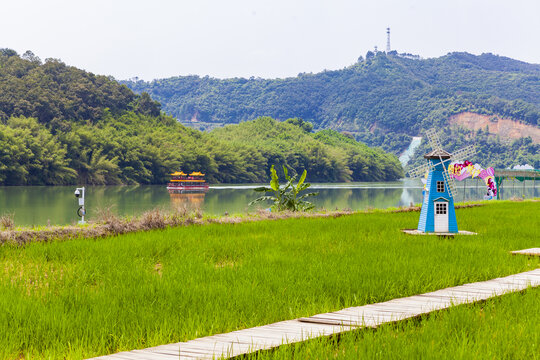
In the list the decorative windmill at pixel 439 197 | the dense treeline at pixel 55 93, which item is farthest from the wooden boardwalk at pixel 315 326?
the dense treeline at pixel 55 93

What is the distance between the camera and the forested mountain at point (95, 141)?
53906 millimetres

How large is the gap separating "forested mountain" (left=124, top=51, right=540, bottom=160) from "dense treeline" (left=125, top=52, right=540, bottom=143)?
223 millimetres

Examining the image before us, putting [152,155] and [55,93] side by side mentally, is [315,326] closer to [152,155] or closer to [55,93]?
[152,155]

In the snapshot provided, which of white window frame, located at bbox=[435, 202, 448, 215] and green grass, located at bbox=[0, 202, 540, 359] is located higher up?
white window frame, located at bbox=[435, 202, 448, 215]

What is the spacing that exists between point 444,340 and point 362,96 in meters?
154

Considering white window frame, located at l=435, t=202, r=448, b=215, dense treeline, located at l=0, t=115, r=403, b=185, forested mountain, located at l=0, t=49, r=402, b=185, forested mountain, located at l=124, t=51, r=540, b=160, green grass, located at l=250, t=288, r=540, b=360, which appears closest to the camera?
green grass, located at l=250, t=288, r=540, b=360

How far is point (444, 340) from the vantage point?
371 cm

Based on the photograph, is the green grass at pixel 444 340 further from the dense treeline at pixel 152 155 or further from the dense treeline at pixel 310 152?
the dense treeline at pixel 310 152

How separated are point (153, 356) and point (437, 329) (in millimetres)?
1836

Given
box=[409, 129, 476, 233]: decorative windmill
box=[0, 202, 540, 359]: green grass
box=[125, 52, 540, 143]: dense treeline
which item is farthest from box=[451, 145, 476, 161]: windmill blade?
box=[125, 52, 540, 143]: dense treeline

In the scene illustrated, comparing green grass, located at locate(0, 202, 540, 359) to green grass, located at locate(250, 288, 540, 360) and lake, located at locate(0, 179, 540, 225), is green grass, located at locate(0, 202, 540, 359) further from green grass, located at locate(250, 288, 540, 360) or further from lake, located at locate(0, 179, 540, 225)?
lake, located at locate(0, 179, 540, 225)

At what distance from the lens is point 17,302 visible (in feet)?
14.9

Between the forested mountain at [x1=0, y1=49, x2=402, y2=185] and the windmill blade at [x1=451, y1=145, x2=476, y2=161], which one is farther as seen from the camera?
the forested mountain at [x1=0, y1=49, x2=402, y2=185]

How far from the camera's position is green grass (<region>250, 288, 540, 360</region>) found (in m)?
3.30
